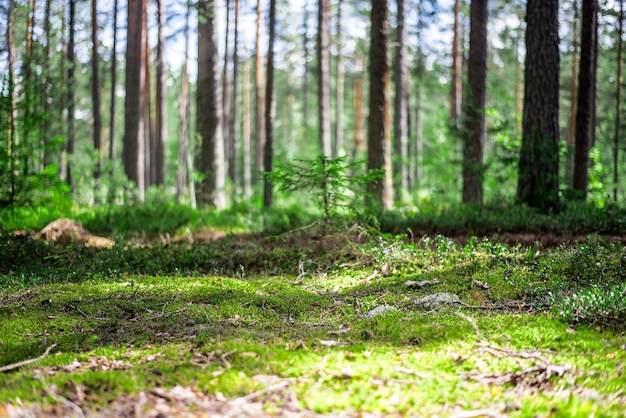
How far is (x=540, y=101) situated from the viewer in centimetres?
938

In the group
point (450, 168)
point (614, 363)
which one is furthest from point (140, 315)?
point (450, 168)

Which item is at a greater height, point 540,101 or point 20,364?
point 540,101

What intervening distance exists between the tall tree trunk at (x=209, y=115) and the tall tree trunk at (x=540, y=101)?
8684 mm

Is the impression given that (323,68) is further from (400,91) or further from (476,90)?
(476,90)

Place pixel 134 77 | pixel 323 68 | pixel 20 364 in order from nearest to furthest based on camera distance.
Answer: pixel 20 364 < pixel 134 77 < pixel 323 68

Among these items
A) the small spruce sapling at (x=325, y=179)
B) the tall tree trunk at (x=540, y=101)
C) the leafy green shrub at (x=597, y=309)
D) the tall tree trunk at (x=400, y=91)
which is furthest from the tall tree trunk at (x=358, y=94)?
the leafy green shrub at (x=597, y=309)

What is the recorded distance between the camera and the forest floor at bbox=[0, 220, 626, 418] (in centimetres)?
261

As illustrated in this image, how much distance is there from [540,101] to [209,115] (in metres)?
9.07

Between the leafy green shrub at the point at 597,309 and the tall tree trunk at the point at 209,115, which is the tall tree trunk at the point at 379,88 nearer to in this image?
the tall tree trunk at the point at 209,115

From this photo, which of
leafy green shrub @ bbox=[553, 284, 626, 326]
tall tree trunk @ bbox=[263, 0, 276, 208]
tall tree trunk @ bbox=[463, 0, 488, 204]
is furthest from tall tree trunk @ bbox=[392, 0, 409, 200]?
leafy green shrub @ bbox=[553, 284, 626, 326]

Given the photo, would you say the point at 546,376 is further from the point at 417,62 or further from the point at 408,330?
the point at 417,62

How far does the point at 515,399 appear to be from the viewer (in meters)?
2.63

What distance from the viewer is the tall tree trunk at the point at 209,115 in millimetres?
14398

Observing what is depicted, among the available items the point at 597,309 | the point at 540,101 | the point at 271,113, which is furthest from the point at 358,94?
the point at 597,309
